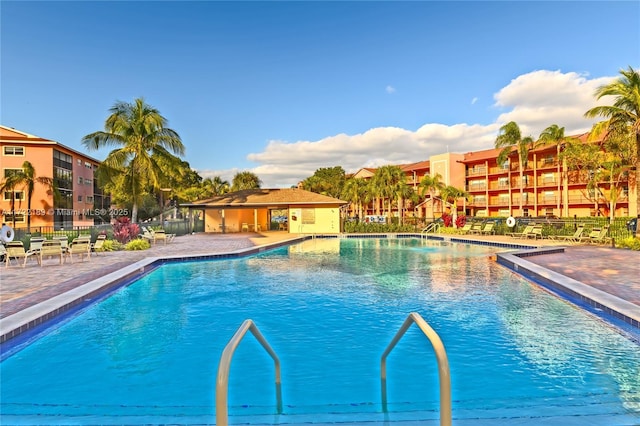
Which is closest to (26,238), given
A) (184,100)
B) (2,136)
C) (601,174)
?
(184,100)

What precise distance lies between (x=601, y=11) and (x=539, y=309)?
16.5 meters

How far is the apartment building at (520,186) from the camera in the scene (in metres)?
42.1

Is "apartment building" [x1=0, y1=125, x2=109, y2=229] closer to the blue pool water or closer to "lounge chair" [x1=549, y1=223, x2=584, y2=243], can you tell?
the blue pool water

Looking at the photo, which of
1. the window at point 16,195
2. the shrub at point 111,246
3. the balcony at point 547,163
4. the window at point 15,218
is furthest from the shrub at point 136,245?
the balcony at point 547,163

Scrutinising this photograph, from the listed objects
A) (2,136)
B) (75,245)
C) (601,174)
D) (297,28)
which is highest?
(297,28)

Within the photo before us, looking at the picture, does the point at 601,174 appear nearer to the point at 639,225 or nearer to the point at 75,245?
the point at 639,225

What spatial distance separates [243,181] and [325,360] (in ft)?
195

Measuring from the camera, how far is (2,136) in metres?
35.8

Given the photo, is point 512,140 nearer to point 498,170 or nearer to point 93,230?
point 498,170

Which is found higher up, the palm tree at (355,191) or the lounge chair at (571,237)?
the palm tree at (355,191)

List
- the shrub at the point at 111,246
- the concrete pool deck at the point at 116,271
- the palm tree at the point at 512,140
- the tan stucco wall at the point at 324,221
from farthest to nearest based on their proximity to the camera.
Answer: the palm tree at the point at 512,140 → the tan stucco wall at the point at 324,221 → the shrub at the point at 111,246 → the concrete pool deck at the point at 116,271

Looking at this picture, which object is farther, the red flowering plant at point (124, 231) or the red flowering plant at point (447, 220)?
the red flowering plant at point (447, 220)

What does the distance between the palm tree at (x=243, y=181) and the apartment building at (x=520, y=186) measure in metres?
20.7

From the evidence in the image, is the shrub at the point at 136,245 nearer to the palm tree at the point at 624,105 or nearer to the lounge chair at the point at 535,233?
the lounge chair at the point at 535,233
